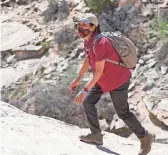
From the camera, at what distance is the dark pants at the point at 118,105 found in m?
4.83

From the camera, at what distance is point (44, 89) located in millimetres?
9398

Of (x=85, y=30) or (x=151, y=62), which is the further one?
(x=151, y=62)

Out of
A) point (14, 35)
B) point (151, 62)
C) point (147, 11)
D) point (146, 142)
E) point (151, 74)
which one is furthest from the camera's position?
point (14, 35)

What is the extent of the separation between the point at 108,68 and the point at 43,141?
3.06 ft

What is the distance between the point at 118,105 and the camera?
486 cm

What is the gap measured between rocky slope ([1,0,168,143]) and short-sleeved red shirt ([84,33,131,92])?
264 centimetres

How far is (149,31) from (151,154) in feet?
17.9

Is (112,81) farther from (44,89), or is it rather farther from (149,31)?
(149,31)

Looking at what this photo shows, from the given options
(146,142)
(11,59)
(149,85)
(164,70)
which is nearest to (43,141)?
(146,142)

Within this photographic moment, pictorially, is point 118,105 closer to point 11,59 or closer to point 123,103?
point 123,103

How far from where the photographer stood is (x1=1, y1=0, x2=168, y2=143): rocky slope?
27.8ft

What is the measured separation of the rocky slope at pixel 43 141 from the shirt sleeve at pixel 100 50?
92 cm

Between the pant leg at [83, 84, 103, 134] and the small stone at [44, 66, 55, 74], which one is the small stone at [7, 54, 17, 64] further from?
the pant leg at [83, 84, 103, 134]

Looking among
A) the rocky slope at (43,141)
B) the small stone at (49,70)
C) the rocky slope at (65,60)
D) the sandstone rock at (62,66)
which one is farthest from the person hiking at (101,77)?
the small stone at (49,70)
